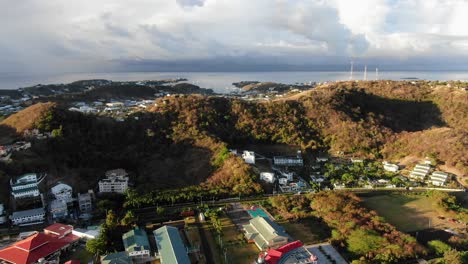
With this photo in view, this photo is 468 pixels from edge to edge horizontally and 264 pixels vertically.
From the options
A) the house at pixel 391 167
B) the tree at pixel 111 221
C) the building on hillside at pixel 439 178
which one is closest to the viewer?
the tree at pixel 111 221

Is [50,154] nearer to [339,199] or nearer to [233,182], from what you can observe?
[233,182]

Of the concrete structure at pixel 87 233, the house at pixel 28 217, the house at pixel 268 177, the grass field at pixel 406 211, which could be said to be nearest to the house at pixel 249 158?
the house at pixel 268 177

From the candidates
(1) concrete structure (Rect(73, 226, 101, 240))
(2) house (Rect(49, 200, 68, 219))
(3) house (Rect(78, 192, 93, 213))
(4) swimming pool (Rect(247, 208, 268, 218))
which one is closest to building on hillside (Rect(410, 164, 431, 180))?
(4) swimming pool (Rect(247, 208, 268, 218))

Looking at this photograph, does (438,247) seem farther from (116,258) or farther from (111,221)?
(111,221)

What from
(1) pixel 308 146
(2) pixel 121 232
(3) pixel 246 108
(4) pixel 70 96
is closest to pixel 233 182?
(2) pixel 121 232

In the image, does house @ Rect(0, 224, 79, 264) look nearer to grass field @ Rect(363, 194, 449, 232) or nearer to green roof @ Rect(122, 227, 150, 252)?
green roof @ Rect(122, 227, 150, 252)

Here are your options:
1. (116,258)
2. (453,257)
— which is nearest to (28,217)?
(116,258)

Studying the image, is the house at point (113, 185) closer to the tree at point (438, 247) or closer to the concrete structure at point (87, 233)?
the concrete structure at point (87, 233)
